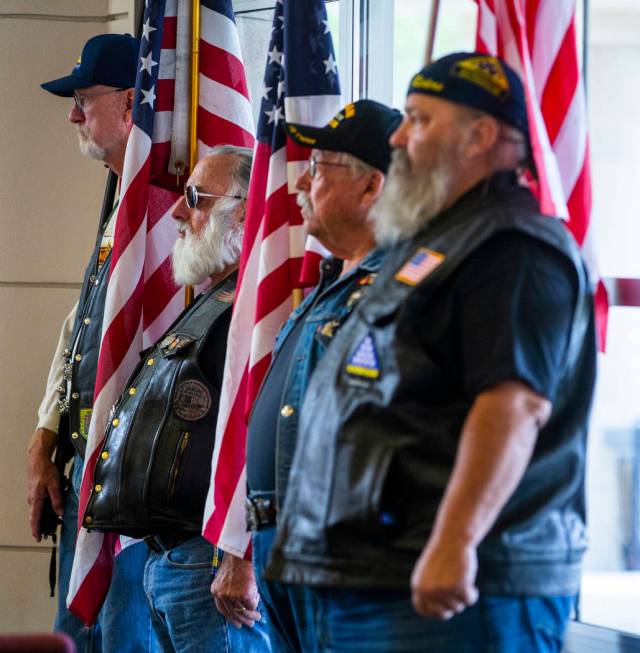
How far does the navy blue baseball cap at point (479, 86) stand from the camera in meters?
1.65

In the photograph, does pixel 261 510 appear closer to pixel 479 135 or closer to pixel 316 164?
pixel 316 164

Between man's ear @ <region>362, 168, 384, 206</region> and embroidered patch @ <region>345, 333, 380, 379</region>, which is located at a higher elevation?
man's ear @ <region>362, 168, 384, 206</region>

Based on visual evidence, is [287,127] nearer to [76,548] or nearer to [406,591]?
[406,591]

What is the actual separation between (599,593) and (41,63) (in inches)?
105

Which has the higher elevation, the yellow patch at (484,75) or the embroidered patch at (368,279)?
the yellow patch at (484,75)

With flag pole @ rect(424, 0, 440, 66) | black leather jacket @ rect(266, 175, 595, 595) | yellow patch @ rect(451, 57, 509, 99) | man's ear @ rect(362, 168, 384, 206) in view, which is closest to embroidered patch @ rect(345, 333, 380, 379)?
black leather jacket @ rect(266, 175, 595, 595)

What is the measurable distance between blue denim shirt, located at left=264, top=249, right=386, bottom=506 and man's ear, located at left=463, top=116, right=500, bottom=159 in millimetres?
337

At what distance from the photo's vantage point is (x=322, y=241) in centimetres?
215

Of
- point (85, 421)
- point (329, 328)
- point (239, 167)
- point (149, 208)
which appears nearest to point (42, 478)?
point (85, 421)

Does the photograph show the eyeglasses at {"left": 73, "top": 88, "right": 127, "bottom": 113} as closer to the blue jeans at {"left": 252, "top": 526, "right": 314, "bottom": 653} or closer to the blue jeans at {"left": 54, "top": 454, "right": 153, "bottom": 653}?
the blue jeans at {"left": 54, "top": 454, "right": 153, "bottom": 653}

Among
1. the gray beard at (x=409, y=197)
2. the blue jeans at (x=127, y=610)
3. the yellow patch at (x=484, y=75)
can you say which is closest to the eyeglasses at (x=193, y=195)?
the blue jeans at (x=127, y=610)

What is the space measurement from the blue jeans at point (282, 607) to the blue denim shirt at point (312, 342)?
0.15 meters

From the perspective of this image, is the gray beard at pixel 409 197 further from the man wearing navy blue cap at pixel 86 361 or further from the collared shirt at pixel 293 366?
the man wearing navy blue cap at pixel 86 361

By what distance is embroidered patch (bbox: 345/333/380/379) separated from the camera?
1613mm
